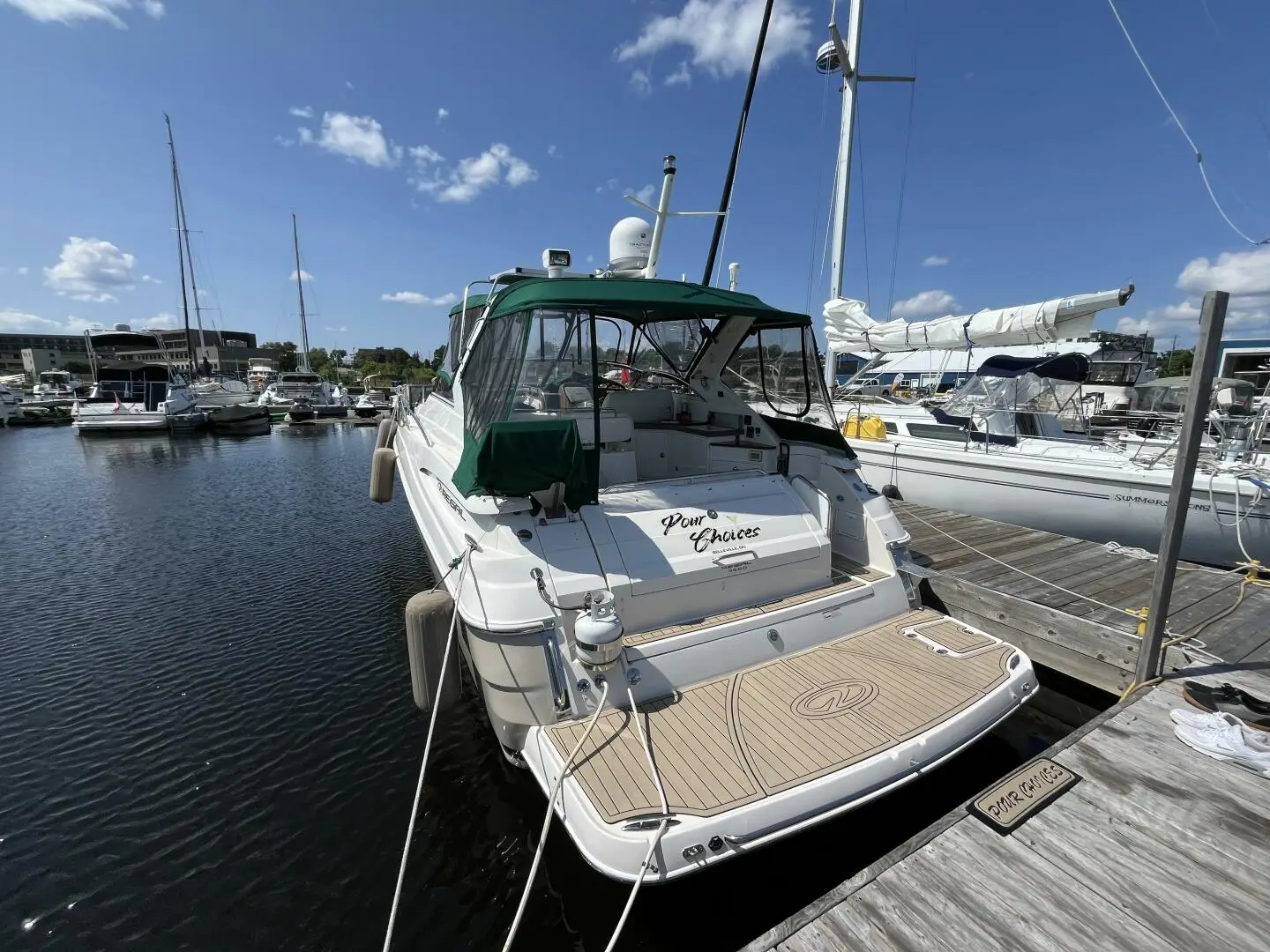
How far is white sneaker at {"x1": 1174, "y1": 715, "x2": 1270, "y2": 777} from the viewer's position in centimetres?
263

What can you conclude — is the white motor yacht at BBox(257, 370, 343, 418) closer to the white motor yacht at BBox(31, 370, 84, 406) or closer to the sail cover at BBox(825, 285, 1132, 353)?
the white motor yacht at BBox(31, 370, 84, 406)

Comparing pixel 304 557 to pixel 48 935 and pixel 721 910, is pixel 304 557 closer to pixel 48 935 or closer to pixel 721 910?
pixel 48 935

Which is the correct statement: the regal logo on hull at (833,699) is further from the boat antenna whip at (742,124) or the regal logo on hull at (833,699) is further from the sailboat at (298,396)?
the sailboat at (298,396)

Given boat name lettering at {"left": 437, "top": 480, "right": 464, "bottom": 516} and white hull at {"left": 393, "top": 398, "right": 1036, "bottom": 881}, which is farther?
boat name lettering at {"left": 437, "top": 480, "right": 464, "bottom": 516}

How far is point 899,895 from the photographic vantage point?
2.08 metres

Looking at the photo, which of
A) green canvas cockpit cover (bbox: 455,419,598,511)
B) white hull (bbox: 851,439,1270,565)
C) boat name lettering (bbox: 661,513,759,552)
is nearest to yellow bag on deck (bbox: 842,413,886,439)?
white hull (bbox: 851,439,1270,565)

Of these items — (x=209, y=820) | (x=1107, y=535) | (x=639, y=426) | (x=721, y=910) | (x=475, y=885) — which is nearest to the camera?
(x=721, y=910)

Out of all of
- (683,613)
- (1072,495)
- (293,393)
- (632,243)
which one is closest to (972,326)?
(1072,495)

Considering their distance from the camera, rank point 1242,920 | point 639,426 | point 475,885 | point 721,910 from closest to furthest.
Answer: point 1242,920 → point 721,910 → point 475,885 → point 639,426

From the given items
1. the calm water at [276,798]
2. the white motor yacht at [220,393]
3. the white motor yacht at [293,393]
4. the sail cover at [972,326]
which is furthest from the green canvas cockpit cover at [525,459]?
the white motor yacht at [293,393]

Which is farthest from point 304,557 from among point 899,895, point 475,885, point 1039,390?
point 1039,390

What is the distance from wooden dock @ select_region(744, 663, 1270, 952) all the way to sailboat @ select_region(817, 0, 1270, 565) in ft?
17.3

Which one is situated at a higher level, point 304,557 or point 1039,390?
point 1039,390

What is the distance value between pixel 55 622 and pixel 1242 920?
9.62 metres
